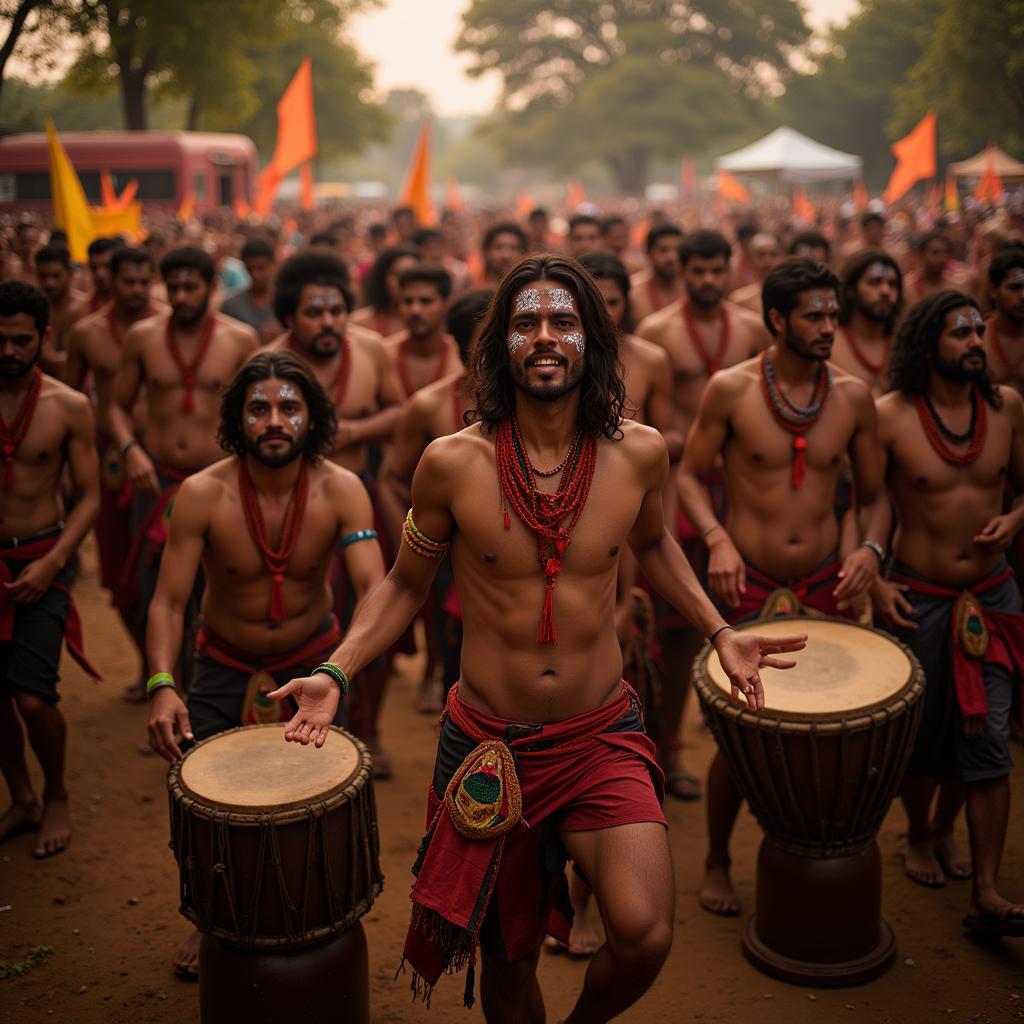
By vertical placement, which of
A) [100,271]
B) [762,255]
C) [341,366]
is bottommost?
[341,366]

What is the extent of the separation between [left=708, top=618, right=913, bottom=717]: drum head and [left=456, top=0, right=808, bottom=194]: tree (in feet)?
193

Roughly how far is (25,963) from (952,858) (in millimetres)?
3731

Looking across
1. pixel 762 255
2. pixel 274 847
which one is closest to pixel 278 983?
→ pixel 274 847

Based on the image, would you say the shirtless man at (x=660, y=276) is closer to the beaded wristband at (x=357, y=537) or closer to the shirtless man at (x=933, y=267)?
the shirtless man at (x=933, y=267)

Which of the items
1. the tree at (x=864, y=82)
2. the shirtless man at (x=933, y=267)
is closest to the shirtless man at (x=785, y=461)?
the shirtless man at (x=933, y=267)

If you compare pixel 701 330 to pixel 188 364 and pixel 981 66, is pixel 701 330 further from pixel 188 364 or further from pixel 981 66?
pixel 981 66

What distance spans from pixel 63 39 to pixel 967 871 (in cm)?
1527

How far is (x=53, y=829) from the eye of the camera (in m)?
5.59

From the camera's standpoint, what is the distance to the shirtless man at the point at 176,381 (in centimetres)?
689

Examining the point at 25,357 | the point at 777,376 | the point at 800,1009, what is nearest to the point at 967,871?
the point at 800,1009

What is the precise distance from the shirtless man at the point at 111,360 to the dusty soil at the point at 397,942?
1618mm

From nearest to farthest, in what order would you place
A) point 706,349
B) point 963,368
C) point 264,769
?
point 264,769, point 963,368, point 706,349

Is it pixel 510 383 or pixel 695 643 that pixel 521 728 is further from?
pixel 695 643

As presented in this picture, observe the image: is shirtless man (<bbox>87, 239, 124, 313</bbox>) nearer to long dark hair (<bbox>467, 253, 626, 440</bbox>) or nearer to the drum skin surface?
the drum skin surface
